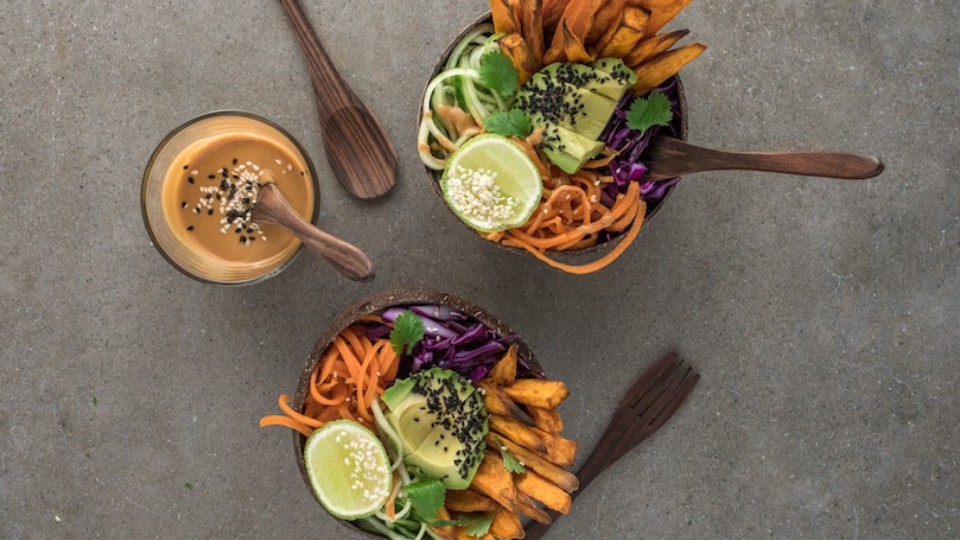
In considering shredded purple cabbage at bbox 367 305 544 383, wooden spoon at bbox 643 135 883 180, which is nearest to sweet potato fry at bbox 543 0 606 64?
wooden spoon at bbox 643 135 883 180

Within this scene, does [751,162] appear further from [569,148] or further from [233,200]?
[233,200]

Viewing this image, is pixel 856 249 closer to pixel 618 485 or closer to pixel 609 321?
pixel 609 321

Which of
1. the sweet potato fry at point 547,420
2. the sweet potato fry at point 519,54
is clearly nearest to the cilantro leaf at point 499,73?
the sweet potato fry at point 519,54

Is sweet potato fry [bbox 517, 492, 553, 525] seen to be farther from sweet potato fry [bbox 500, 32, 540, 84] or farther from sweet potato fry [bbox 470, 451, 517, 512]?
sweet potato fry [bbox 500, 32, 540, 84]

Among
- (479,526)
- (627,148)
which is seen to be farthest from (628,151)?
(479,526)

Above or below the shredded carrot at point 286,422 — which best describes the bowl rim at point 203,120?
above

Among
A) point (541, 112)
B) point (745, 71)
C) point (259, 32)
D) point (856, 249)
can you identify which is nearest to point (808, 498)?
point (856, 249)

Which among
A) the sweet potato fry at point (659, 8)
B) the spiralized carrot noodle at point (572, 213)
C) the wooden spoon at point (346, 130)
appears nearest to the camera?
the sweet potato fry at point (659, 8)

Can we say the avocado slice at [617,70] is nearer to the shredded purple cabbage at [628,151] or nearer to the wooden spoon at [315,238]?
the shredded purple cabbage at [628,151]
